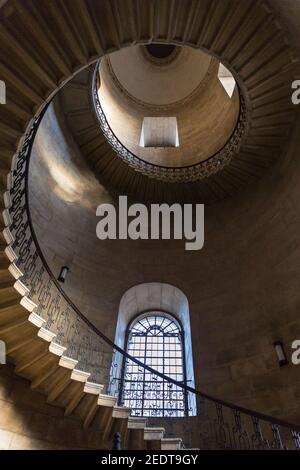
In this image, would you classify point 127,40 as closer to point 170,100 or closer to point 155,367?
point 155,367

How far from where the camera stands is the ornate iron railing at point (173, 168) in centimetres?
824

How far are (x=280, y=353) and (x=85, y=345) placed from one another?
3.53 meters

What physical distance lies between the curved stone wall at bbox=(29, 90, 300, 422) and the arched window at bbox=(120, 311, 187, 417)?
1.98 feet

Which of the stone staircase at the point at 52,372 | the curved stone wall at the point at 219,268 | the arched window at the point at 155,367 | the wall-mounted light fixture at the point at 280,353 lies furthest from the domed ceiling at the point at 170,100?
the stone staircase at the point at 52,372

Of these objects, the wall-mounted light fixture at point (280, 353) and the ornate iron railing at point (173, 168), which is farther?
the ornate iron railing at point (173, 168)

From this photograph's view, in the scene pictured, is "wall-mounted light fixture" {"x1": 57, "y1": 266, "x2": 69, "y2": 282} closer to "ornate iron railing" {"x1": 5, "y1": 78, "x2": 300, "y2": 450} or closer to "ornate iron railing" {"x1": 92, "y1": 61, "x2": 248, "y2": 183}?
"ornate iron railing" {"x1": 5, "y1": 78, "x2": 300, "y2": 450}

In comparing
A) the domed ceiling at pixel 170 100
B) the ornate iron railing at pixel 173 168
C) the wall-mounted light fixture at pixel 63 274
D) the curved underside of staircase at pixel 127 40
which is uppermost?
the domed ceiling at pixel 170 100

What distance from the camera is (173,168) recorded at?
9031 mm

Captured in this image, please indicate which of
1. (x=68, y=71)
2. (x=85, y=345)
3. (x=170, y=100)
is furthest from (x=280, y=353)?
(x=170, y=100)

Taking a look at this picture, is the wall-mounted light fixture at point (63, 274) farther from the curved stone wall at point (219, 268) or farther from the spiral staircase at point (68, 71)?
the spiral staircase at point (68, 71)

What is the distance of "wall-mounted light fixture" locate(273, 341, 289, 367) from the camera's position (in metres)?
5.70

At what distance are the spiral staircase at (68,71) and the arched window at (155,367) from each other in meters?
0.92

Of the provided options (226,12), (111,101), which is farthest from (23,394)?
(111,101)
